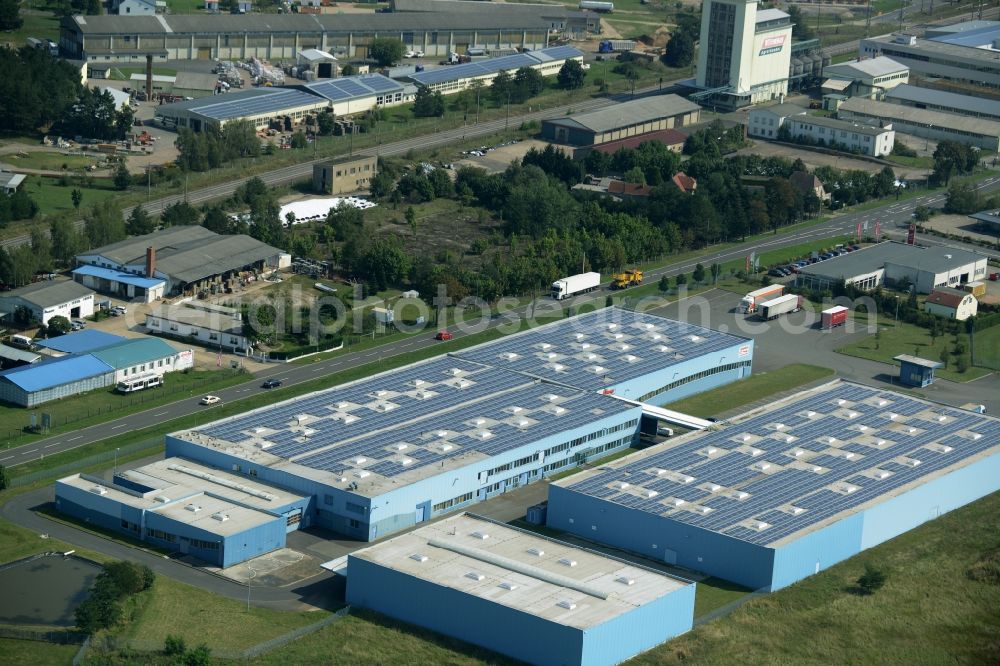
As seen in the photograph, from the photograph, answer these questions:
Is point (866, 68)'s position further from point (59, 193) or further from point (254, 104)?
point (59, 193)

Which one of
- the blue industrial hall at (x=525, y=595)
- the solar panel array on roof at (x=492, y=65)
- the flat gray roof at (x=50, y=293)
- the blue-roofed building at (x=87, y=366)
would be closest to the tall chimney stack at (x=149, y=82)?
the solar panel array on roof at (x=492, y=65)

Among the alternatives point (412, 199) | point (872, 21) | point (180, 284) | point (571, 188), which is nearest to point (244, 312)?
point (180, 284)

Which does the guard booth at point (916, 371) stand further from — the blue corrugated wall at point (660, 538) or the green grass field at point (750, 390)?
the blue corrugated wall at point (660, 538)

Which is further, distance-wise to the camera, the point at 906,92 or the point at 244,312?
the point at 906,92

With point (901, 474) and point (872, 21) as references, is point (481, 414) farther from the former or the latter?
point (872, 21)

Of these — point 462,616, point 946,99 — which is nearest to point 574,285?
point 462,616

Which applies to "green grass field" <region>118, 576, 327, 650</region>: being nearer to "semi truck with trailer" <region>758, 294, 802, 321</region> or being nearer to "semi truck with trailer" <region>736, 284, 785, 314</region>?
"semi truck with trailer" <region>758, 294, 802, 321</region>

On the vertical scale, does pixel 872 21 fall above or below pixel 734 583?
above

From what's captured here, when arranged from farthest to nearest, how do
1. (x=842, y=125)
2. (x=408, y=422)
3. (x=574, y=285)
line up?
(x=842, y=125) < (x=574, y=285) < (x=408, y=422)
